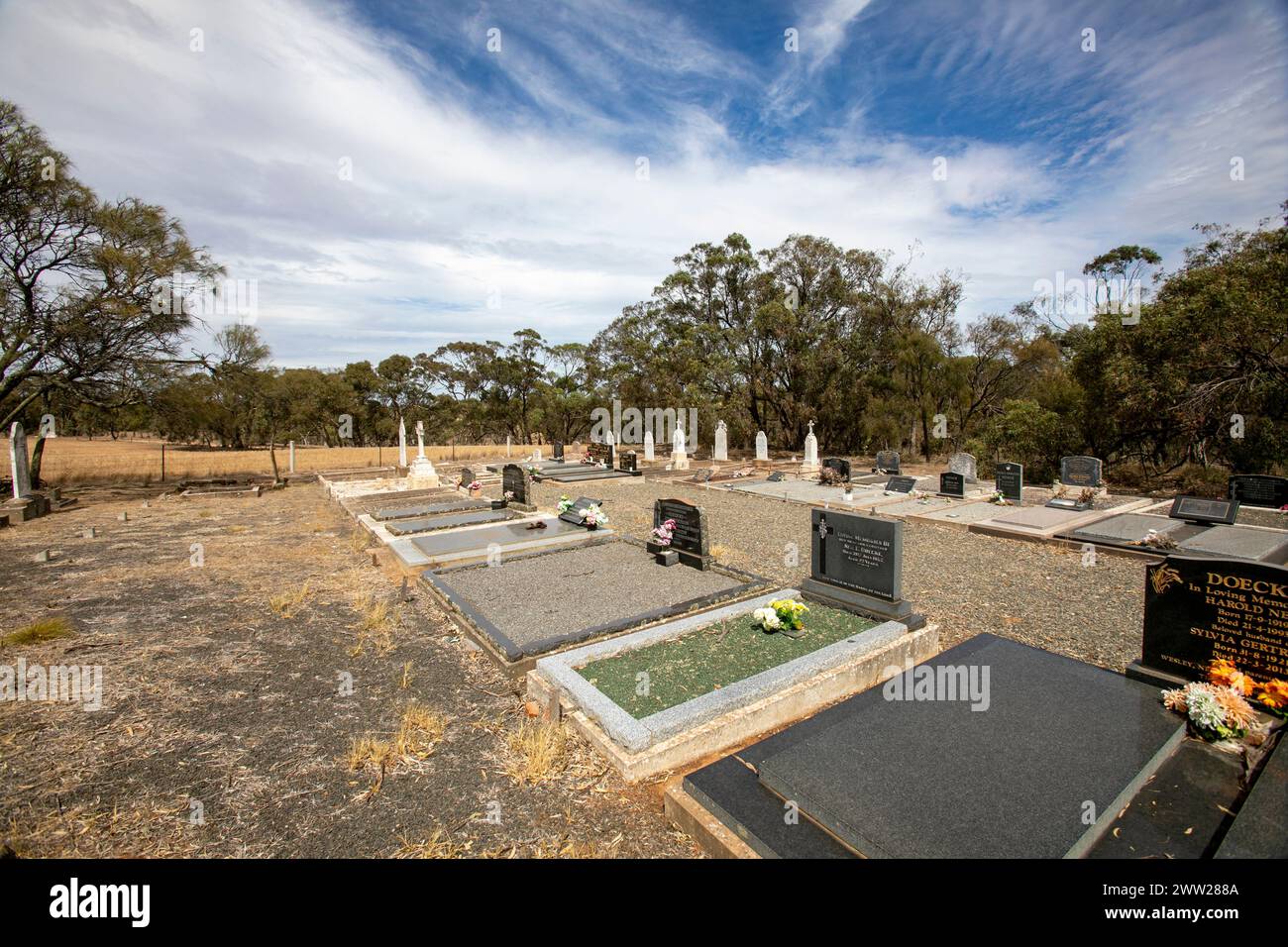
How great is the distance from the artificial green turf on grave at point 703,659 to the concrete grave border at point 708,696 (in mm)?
135

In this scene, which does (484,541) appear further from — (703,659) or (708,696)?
(708,696)

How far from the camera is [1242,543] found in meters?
9.11

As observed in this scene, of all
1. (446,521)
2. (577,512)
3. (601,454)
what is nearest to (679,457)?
(601,454)

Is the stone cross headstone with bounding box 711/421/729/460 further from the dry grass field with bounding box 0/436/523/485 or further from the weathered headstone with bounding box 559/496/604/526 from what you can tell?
the weathered headstone with bounding box 559/496/604/526

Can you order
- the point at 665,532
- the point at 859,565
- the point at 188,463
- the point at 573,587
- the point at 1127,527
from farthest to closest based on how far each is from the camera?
the point at 188,463, the point at 1127,527, the point at 665,532, the point at 573,587, the point at 859,565

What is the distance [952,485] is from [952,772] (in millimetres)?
12915

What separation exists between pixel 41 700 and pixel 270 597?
262 cm

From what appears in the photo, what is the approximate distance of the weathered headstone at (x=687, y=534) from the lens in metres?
7.91

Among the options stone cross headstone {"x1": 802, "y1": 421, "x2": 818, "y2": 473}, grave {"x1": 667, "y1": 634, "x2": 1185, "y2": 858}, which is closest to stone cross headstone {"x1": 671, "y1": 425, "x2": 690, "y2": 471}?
stone cross headstone {"x1": 802, "y1": 421, "x2": 818, "y2": 473}

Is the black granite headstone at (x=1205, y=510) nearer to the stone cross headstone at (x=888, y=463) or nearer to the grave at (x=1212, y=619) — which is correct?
the stone cross headstone at (x=888, y=463)

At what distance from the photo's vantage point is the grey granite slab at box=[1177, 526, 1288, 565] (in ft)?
28.0

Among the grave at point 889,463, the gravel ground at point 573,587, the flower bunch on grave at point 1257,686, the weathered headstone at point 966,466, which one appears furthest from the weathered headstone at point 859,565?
the grave at point 889,463
